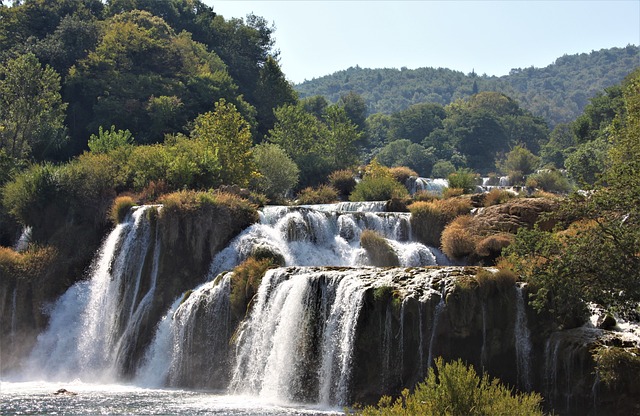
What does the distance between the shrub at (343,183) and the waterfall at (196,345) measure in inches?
990

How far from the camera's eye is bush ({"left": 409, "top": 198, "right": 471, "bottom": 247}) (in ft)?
118

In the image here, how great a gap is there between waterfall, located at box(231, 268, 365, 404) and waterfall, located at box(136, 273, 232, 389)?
5.01 feet

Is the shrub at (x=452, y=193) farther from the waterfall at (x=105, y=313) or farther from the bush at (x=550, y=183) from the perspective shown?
the bush at (x=550, y=183)

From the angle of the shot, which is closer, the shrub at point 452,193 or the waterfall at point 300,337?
the waterfall at point 300,337

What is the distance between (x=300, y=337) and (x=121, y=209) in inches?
562

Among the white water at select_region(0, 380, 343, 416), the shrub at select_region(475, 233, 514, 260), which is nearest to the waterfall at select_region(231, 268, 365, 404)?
the white water at select_region(0, 380, 343, 416)

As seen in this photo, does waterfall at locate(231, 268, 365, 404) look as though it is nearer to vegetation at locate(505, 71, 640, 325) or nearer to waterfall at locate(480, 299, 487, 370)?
waterfall at locate(480, 299, 487, 370)

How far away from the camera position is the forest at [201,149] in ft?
71.2

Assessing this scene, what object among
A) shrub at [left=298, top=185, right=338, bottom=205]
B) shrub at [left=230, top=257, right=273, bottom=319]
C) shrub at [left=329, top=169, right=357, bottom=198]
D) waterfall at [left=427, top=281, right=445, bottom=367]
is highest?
shrub at [left=329, top=169, right=357, bottom=198]

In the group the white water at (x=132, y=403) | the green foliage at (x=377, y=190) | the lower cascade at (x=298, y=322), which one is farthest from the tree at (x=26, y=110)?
the white water at (x=132, y=403)

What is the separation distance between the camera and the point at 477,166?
126562 mm

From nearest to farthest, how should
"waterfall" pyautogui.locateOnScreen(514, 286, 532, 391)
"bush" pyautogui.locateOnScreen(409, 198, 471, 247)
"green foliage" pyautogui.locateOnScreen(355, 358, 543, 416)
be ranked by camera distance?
"green foliage" pyautogui.locateOnScreen(355, 358, 543, 416)
"waterfall" pyautogui.locateOnScreen(514, 286, 532, 391)
"bush" pyautogui.locateOnScreen(409, 198, 471, 247)

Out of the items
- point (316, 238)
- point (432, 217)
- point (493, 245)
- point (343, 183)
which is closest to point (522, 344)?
point (493, 245)

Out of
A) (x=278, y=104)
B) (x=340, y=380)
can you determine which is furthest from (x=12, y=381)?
(x=278, y=104)
